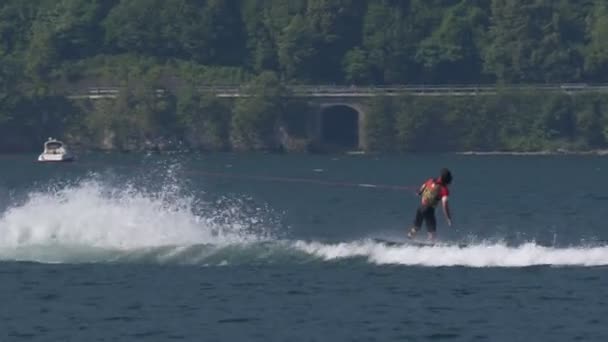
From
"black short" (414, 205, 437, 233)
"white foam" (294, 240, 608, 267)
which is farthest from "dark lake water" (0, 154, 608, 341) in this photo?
"black short" (414, 205, 437, 233)

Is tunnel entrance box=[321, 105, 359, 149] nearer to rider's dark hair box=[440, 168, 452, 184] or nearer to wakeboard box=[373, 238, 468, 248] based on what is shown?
wakeboard box=[373, 238, 468, 248]

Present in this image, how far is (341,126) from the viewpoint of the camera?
15500 cm

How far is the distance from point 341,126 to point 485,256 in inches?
4271

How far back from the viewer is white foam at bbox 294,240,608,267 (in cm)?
4669

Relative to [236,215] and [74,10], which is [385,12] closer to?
[74,10]

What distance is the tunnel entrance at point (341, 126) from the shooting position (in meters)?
153

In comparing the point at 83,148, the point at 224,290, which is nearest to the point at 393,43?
the point at 83,148

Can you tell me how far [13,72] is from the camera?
511 ft

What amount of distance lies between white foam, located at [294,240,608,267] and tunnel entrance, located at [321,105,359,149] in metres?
105

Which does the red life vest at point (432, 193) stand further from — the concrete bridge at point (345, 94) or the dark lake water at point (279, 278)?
the concrete bridge at point (345, 94)

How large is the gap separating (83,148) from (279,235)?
93.2 meters

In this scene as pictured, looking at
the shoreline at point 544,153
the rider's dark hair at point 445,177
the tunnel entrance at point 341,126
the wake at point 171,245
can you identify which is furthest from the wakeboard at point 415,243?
the tunnel entrance at point 341,126

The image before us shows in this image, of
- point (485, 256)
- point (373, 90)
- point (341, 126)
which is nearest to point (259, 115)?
point (373, 90)

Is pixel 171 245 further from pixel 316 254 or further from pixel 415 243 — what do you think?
pixel 415 243
